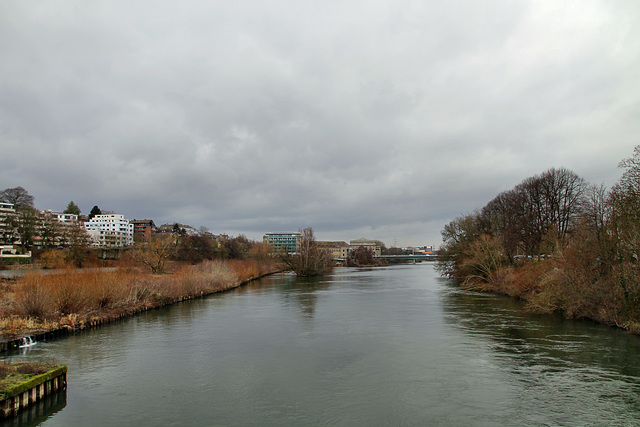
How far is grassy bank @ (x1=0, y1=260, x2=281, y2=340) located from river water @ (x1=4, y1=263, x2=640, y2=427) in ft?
6.01

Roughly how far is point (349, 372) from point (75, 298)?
57.7 ft

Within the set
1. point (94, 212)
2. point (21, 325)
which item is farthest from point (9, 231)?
point (94, 212)

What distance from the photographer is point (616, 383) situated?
12453 mm

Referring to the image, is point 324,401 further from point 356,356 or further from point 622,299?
point 622,299

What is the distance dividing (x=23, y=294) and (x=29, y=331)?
8.33 feet

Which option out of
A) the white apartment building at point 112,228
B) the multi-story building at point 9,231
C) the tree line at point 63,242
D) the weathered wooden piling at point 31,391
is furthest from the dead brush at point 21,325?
the white apartment building at point 112,228

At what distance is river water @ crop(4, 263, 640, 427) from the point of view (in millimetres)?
10406

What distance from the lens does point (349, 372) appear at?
13992 mm

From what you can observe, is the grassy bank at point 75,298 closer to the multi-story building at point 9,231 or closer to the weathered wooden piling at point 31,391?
the weathered wooden piling at point 31,391

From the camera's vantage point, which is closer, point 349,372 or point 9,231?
point 349,372

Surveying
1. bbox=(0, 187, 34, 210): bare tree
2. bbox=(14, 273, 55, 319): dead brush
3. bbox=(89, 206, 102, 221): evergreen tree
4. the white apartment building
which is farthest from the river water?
bbox=(89, 206, 102, 221): evergreen tree

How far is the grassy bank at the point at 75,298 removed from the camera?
→ 20625mm

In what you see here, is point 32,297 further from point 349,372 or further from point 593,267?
point 593,267

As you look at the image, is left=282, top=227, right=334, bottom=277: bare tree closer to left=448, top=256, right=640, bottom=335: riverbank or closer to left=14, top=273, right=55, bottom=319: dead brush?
left=448, top=256, right=640, bottom=335: riverbank
